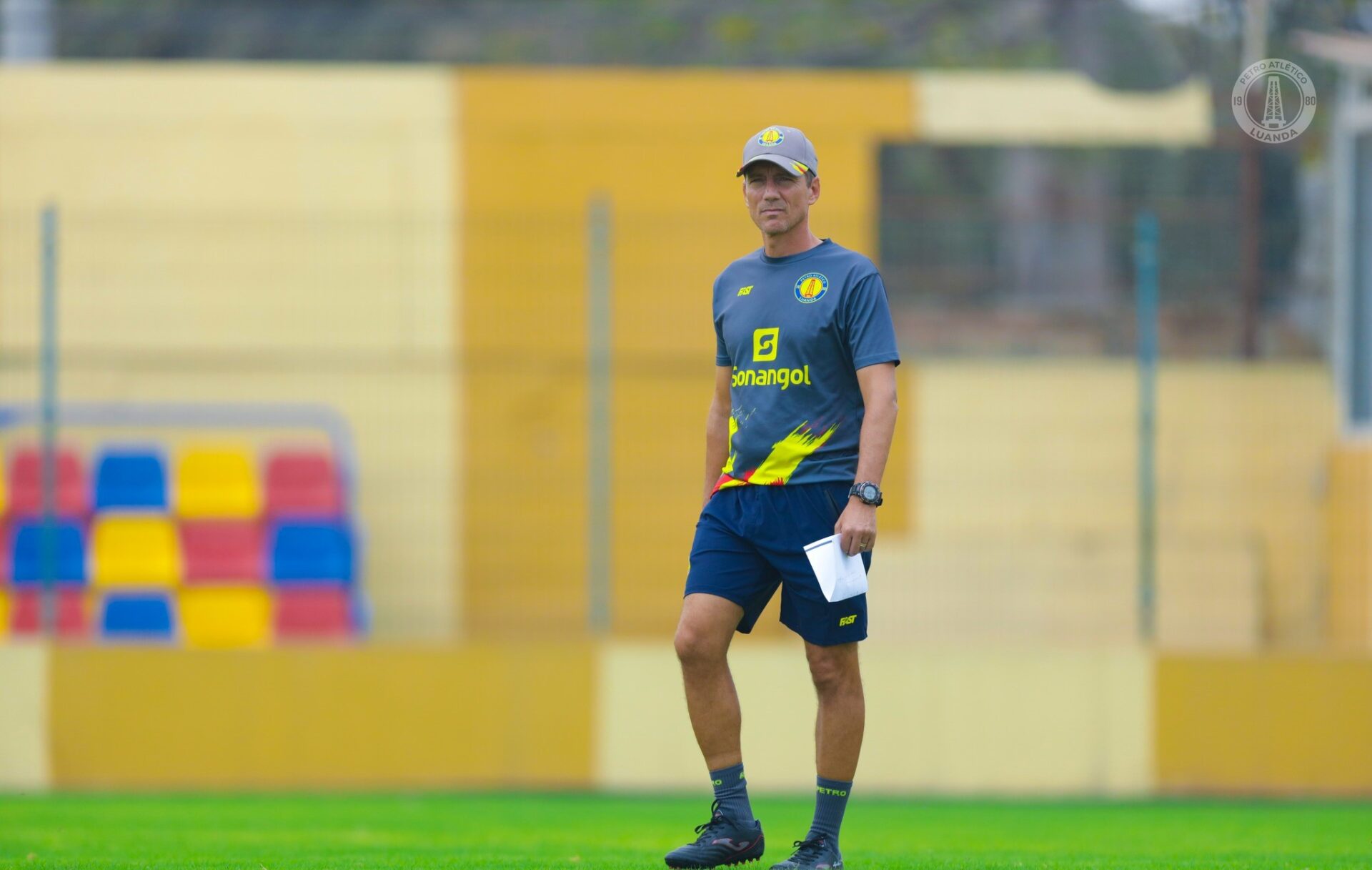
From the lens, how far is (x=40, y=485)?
1154cm

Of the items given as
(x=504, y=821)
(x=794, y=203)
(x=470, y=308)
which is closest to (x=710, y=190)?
(x=470, y=308)

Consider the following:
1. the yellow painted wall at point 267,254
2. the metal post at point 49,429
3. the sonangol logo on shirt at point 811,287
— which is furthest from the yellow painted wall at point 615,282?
the sonangol logo on shirt at point 811,287

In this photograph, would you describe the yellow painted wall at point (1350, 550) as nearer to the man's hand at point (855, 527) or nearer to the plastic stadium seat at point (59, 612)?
the man's hand at point (855, 527)

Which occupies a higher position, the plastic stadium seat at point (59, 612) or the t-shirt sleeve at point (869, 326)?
the t-shirt sleeve at point (869, 326)

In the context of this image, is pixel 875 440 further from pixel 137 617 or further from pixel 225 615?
pixel 225 615

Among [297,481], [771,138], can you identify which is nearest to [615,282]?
[297,481]

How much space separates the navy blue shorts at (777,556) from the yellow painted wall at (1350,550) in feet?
22.4

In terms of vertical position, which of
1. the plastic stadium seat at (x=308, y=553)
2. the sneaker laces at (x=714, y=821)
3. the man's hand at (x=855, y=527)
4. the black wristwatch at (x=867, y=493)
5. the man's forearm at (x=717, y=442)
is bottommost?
the sneaker laces at (x=714, y=821)

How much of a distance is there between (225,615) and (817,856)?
305 inches

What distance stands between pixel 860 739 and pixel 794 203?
1467 millimetres

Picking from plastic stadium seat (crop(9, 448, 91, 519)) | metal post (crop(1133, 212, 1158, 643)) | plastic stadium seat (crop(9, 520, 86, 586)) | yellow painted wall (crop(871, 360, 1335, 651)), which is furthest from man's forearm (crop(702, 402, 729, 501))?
plastic stadium seat (crop(9, 448, 91, 519))

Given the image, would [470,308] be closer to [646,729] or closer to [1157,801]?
[646,729]

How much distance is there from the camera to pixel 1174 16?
45.9 feet

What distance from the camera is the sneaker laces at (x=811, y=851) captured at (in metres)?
4.73
